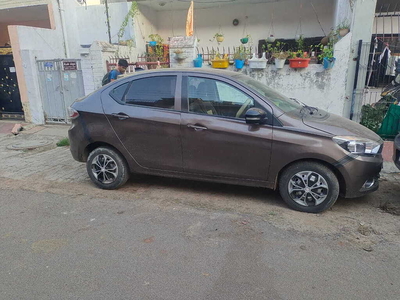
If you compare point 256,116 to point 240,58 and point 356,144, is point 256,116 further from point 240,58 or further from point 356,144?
point 240,58

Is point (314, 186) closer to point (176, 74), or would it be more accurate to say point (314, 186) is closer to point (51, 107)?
point (176, 74)

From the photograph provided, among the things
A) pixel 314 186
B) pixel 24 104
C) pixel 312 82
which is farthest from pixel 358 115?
pixel 24 104

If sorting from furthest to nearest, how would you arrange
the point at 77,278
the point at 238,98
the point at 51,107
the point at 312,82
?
the point at 51,107 → the point at 312,82 → the point at 238,98 → the point at 77,278

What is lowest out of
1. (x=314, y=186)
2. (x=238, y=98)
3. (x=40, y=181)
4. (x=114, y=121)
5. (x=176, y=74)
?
(x=40, y=181)

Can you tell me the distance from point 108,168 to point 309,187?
290 cm

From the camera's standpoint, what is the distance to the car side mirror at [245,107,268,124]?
3.83m

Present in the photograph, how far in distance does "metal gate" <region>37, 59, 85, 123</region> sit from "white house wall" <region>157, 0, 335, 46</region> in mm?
4765

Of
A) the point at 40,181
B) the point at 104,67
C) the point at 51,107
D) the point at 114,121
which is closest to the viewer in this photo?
the point at 114,121

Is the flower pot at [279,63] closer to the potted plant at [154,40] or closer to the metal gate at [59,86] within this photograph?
the potted plant at [154,40]

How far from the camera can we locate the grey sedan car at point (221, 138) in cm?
379

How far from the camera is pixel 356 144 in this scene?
3.74 metres

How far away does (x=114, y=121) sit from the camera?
4.52 meters

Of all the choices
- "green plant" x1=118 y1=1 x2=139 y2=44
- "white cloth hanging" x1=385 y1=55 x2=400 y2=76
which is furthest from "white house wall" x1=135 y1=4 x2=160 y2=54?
"white cloth hanging" x1=385 y1=55 x2=400 y2=76

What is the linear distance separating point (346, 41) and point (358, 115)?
1.80 m
